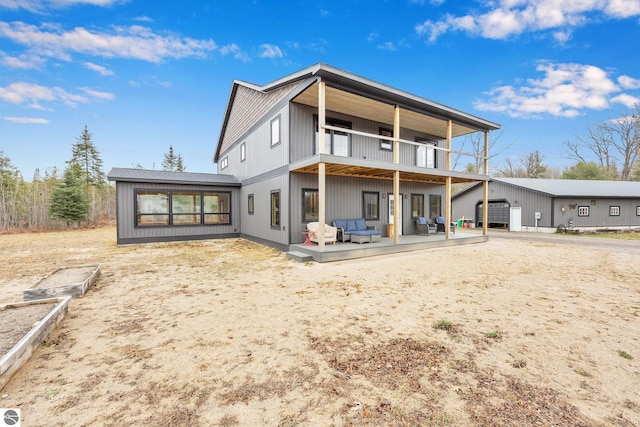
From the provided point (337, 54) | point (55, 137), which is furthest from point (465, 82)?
point (55, 137)

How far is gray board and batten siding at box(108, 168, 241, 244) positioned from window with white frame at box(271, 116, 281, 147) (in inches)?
156

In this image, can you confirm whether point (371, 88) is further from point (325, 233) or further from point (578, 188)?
point (578, 188)

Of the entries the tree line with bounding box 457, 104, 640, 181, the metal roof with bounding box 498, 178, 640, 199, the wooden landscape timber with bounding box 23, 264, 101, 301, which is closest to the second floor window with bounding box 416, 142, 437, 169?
the metal roof with bounding box 498, 178, 640, 199

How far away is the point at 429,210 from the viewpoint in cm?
1353

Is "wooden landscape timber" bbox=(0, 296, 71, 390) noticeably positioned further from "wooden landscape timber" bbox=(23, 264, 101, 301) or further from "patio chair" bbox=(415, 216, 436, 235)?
"patio chair" bbox=(415, 216, 436, 235)

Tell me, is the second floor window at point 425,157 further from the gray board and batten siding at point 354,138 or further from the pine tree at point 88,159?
the pine tree at point 88,159

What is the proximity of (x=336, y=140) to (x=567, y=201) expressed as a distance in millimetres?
17014

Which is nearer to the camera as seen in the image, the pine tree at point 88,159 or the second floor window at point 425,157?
the second floor window at point 425,157

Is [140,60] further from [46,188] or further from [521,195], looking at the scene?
[521,195]

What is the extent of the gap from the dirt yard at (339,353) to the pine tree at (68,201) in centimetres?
1583

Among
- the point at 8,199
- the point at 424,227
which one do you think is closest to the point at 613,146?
the point at 424,227

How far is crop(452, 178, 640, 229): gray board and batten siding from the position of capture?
17.1 meters

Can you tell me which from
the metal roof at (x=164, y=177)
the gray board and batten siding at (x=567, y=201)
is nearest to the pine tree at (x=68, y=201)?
the metal roof at (x=164, y=177)

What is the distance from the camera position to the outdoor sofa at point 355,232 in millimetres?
9180
